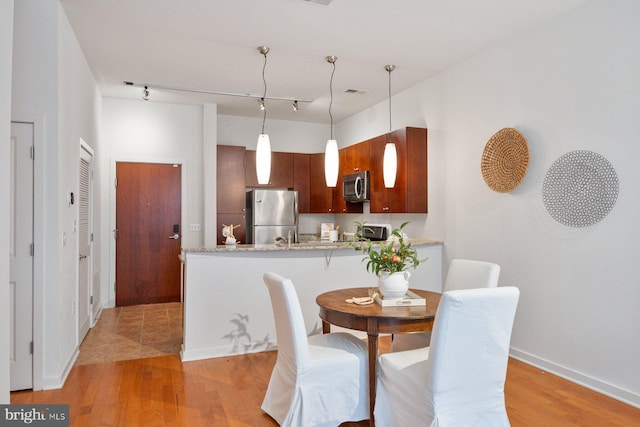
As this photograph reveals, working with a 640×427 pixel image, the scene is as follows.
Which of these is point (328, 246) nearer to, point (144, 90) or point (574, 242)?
point (574, 242)

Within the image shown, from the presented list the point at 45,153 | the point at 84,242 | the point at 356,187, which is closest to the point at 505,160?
the point at 356,187

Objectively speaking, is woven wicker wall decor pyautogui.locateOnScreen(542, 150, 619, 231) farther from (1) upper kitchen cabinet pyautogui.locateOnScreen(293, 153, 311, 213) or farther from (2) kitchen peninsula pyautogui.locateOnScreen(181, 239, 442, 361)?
(1) upper kitchen cabinet pyautogui.locateOnScreen(293, 153, 311, 213)

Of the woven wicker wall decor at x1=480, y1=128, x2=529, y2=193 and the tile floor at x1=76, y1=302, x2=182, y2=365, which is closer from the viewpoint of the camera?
the woven wicker wall decor at x1=480, y1=128, x2=529, y2=193

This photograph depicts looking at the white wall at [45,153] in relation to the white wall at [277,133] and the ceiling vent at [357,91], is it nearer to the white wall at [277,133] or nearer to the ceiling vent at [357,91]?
the ceiling vent at [357,91]

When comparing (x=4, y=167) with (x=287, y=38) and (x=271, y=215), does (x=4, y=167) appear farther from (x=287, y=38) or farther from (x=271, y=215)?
(x=271, y=215)

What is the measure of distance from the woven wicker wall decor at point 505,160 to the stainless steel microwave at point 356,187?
1.58 metres

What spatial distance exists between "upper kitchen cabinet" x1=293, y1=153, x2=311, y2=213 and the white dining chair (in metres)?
4.44

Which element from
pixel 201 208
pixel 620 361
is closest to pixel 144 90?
pixel 201 208

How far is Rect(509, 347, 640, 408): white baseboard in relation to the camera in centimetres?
267

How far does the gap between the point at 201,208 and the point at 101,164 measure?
1.34m

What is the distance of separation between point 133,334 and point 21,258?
1.64 metres

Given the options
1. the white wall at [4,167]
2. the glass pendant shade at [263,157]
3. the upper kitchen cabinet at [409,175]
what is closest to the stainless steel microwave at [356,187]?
the upper kitchen cabinet at [409,175]

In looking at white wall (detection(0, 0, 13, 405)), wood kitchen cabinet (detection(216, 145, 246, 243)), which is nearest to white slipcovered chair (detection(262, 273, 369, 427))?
white wall (detection(0, 0, 13, 405))

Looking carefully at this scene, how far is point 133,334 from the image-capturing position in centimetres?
422
